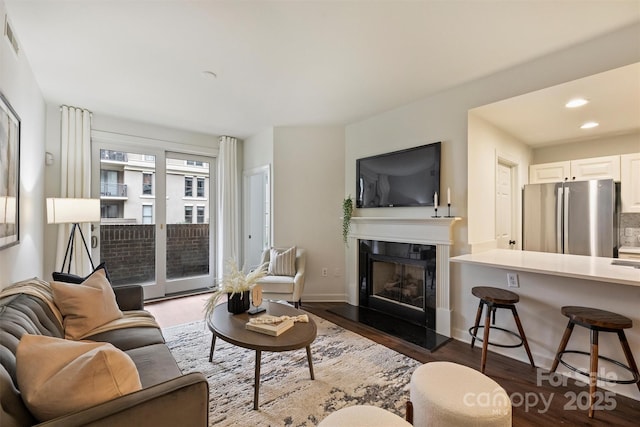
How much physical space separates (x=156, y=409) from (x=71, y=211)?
2.61 meters

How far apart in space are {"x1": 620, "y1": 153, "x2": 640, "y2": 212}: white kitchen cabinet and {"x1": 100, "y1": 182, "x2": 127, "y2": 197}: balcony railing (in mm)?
6432

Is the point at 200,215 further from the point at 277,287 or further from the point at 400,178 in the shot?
the point at 400,178

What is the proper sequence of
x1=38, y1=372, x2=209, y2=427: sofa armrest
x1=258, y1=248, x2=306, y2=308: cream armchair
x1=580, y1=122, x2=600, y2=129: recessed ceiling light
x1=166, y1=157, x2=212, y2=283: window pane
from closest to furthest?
x1=38, y1=372, x2=209, y2=427: sofa armrest, x1=580, y1=122, x2=600, y2=129: recessed ceiling light, x1=258, y1=248, x2=306, y2=308: cream armchair, x1=166, y1=157, x2=212, y2=283: window pane

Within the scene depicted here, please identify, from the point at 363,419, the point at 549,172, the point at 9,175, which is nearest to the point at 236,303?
Result: the point at 363,419

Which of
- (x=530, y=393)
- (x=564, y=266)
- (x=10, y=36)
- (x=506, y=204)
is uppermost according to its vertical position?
(x=10, y=36)

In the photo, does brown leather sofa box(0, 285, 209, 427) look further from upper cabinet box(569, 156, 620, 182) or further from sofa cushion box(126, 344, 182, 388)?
upper cabinet box(569, 156, 620, 182)

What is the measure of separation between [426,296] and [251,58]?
2.94 m

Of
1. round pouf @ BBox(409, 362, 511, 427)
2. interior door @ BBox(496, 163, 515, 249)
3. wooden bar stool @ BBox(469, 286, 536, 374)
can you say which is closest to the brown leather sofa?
round pouf @ BBox(409, 362, 511, 427)

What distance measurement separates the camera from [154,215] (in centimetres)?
416

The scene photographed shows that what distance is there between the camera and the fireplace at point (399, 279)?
3045 mm

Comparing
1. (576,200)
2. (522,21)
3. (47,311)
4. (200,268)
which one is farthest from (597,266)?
(200,268)

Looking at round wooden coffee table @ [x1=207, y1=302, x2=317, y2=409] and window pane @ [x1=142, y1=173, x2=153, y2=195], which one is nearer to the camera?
round wooden coffee table @ [x1=207, y1=302, x2=317, y2=409]

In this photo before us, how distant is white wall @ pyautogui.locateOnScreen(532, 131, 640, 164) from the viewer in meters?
3.47

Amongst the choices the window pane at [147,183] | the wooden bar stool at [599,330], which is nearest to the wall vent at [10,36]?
the window pane at [147,183]
